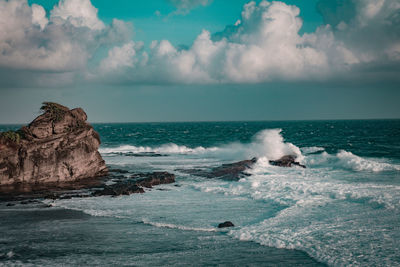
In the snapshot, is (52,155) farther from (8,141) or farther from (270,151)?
(270,151)

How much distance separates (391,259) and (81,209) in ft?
52.2

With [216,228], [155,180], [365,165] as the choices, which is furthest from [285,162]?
[216,228]

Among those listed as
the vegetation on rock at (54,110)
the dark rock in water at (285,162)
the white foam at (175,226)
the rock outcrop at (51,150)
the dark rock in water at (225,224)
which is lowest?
the white foam at (175,226)

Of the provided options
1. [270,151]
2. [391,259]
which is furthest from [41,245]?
[270,151]

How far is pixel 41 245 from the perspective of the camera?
1402 centimetres

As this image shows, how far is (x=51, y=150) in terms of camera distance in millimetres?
29766

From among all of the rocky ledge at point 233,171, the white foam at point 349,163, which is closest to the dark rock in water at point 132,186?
the rocky ledge at point 233,171

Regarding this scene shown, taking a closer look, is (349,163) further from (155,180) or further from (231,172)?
(155,180)

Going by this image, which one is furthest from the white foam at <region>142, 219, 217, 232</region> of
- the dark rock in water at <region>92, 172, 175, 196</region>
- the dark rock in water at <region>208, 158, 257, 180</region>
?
the dark rock in water at <region>208, 158, 257, 180</region>

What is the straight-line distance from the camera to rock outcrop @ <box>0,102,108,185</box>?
2830cm

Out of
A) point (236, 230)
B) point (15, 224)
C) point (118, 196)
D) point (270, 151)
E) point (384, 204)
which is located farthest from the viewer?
point (270, 151)

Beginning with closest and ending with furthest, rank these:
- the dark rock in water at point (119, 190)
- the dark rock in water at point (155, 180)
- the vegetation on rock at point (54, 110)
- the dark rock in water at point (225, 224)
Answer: the dark rock in water at point (225, 224)
the dark rock in water at point (119, 190)
the dark rock in water at point (155, 180)
the vegetation on rock at point (54, 110)

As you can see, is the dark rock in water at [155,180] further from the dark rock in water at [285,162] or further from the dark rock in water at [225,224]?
the dark rock in water at [285,162]

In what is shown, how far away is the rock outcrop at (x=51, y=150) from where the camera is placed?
28.3 m
